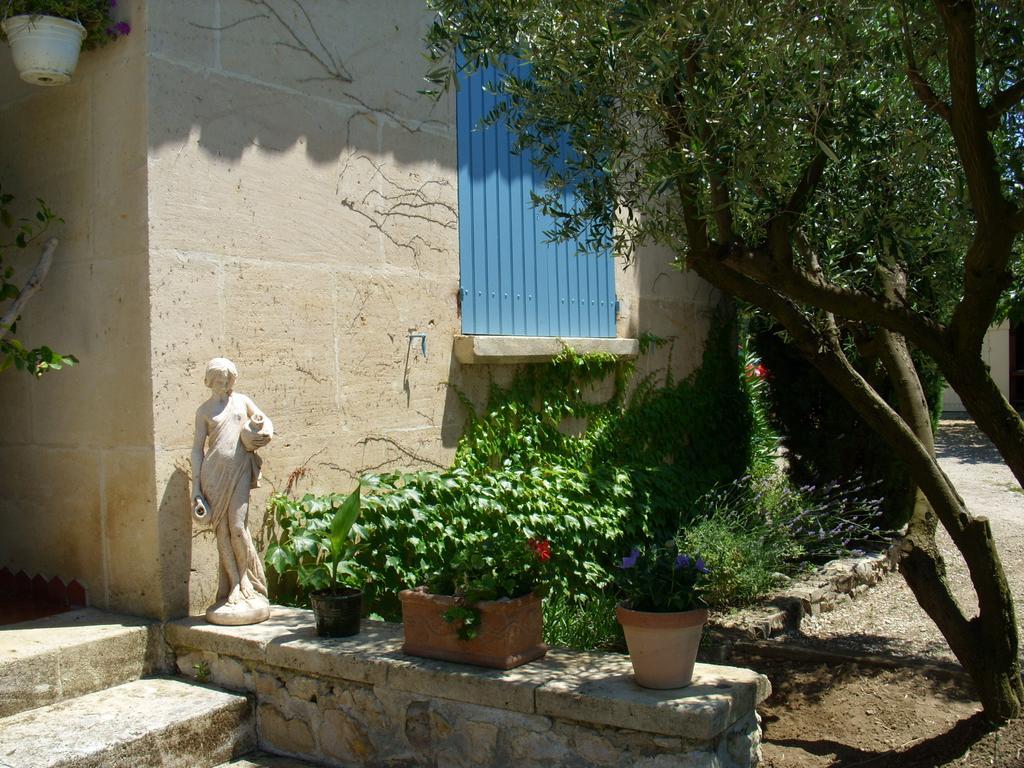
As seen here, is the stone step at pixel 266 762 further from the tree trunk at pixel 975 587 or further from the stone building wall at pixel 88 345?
the tree trunk at pixel 975 587

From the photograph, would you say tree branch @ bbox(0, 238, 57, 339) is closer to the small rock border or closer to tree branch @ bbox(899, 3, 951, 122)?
tree branch @ bbox(899, 3, 951, 122)

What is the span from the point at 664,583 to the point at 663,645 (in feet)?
0.76

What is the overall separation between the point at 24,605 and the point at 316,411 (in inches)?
65.9

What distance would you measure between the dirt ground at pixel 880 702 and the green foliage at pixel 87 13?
4.31m

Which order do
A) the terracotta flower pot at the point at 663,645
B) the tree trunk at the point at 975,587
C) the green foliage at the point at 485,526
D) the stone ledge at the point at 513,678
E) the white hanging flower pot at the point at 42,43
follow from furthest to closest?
the green foliage at the point at 485,526
the white hanging flower pot at the point at 42,43
the tree trunk at the point at 975,587
the terracotta flower pot at the point at 663,645
the stone ledge at the point at 513,678

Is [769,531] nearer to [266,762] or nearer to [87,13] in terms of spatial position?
[266,762]

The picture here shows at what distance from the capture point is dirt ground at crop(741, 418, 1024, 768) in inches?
155

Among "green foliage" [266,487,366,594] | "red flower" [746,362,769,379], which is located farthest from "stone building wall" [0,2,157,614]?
"red flower" [746,362,769,379]

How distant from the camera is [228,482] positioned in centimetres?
431

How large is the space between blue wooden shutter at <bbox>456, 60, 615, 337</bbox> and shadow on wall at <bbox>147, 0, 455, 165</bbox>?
0.25m

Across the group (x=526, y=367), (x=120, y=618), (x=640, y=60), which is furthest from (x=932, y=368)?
(x=120, y=618)

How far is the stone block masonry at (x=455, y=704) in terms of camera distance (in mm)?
3281

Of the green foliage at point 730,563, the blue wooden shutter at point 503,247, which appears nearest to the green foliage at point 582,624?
the green foliage at point 730,563

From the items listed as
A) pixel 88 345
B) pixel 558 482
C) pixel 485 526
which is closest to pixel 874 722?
pixel 485 526
